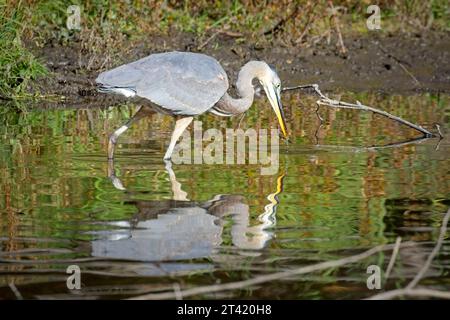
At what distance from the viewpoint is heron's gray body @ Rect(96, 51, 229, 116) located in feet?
28.9

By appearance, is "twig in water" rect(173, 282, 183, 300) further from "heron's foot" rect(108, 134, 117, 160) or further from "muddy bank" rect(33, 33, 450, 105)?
"muddy bank" rect(33, 33, 450, 105)

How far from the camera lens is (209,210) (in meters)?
7.11

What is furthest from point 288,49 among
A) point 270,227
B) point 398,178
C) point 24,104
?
point 270,227

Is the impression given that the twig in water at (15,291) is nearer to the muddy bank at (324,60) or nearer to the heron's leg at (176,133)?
the heron's leg at (176,133)

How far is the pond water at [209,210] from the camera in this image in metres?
5.54

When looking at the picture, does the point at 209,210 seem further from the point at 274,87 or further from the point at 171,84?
the point at 274,87

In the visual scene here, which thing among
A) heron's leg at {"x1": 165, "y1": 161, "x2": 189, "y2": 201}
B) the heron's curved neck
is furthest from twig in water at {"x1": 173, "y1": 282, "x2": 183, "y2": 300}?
the heron's curved neck

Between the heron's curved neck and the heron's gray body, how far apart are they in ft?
0.88

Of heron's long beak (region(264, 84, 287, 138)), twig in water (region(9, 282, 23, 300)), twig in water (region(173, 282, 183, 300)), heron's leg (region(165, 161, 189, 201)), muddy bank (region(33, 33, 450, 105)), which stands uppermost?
muddy bank (region(33, 33, 450, 105))

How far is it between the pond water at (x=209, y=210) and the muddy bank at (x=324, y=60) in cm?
222

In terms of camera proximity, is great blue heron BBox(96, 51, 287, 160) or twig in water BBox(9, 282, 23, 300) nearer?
twig in water BBox(9, 282, 23, 300)

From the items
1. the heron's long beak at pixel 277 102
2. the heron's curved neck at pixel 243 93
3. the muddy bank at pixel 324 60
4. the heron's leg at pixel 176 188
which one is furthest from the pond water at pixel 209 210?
the muddy bank at pixel 324 60

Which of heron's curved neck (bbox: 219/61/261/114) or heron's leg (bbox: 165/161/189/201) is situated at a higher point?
heron's curved neck (bbox: 219/61/261/114)

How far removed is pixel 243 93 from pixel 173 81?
920mm
